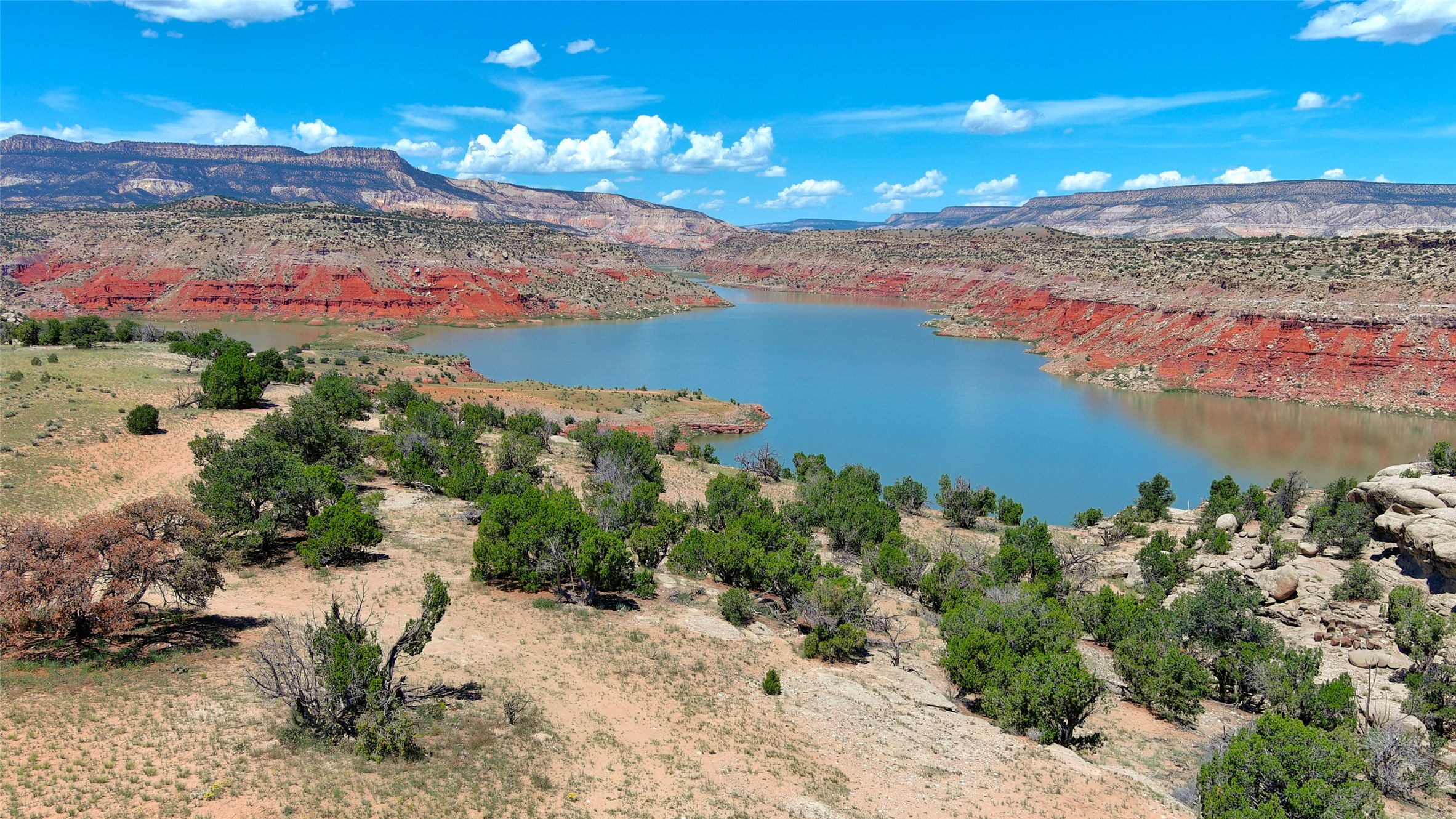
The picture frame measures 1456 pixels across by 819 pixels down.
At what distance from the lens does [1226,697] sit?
18906 mm

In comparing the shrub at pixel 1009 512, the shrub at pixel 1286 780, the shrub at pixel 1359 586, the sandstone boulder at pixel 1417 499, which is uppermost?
the sandstone boulder at pixel 1417 499

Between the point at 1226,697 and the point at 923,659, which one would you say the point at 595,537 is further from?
the point at 1226,697

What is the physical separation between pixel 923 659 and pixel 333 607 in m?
13.6

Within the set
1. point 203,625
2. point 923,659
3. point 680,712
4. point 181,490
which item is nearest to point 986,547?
point 923,659

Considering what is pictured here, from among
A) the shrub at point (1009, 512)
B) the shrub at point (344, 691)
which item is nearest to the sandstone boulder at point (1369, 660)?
the shrub at point (1009, 512)

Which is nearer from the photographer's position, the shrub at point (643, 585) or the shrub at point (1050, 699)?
the shrub at point (1050, 699)

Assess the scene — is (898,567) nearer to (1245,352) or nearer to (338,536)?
(338,536)

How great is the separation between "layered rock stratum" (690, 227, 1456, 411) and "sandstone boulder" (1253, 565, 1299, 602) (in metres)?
45.9

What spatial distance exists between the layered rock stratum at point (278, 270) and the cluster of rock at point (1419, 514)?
315ft

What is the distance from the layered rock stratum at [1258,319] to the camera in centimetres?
5966

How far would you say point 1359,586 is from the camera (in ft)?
73.2

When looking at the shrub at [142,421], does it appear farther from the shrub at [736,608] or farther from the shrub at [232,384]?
the shrub at [736,608]

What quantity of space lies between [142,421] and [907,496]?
3053 cm

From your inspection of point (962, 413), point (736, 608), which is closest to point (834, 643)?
point (736, 608)
